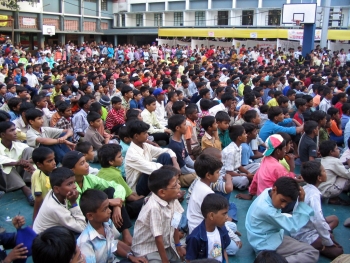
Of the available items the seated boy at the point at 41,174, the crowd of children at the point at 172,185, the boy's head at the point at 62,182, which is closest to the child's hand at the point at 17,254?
the crowd of children at the point at 172,185

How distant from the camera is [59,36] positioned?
2373 cm

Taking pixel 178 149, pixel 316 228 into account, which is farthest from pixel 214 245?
A: pixel 178 149

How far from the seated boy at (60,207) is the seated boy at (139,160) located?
89 centimetres

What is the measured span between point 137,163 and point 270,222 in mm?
1353

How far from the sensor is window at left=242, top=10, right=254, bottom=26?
2388 cm

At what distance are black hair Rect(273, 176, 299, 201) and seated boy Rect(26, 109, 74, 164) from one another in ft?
7.80

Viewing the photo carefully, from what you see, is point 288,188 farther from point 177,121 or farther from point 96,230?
point 177,121

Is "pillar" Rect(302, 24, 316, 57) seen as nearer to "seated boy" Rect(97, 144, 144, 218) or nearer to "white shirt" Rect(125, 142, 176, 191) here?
"white shirt" Rect(125, 142, 176, 191)

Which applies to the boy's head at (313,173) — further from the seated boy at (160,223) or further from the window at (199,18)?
the window at (199,18)

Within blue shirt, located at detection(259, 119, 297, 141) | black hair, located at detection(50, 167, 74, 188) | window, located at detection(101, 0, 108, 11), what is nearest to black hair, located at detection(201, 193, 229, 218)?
black hair, located at detection(50, 167, 74, 188)

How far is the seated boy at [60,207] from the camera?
2.51 m

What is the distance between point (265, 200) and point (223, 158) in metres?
1.28

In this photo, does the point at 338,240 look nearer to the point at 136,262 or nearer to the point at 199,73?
the point at 136,262

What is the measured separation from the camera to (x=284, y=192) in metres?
2.57
